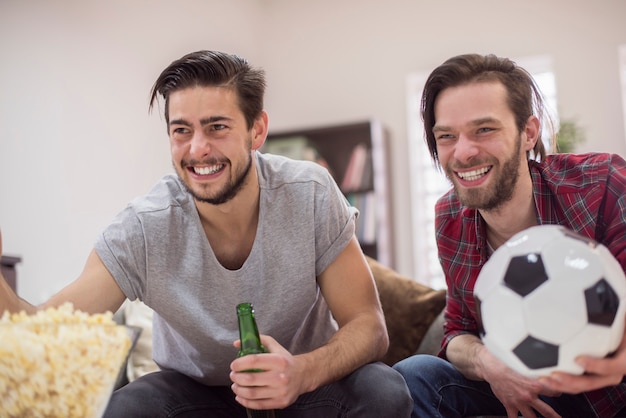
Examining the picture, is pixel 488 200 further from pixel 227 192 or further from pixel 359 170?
pixel 359 170

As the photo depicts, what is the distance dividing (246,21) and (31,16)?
2.04 metres

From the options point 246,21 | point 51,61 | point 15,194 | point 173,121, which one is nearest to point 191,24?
point 246,21

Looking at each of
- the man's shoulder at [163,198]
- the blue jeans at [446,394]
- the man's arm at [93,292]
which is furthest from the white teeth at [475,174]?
the man's arm at [93,292]

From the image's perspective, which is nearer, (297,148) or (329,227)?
(329,227)

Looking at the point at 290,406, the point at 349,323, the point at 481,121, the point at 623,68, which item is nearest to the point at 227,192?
the point at 349,323

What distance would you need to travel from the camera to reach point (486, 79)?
177 centimetres

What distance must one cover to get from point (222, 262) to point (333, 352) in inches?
16.1

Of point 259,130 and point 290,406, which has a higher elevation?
point 259,130

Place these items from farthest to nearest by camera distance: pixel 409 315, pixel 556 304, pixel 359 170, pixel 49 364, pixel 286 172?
pixel 359 170 → pixel 409 315 → pixel 286 172 → pixel 556 304 → pixel 49 364

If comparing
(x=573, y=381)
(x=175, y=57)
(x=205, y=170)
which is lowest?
(x=573, y=381)

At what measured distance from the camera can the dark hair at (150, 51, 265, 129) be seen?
1.81m

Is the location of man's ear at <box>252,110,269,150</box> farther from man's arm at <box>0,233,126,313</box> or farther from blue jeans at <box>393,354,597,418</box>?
blue jeans at <box>393,354,597,418</box>

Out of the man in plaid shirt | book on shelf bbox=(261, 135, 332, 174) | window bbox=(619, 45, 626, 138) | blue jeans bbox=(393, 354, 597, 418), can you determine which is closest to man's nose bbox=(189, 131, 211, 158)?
the man in plaid shirt

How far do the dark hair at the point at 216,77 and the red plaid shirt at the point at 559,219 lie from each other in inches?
23.1
